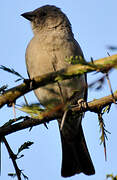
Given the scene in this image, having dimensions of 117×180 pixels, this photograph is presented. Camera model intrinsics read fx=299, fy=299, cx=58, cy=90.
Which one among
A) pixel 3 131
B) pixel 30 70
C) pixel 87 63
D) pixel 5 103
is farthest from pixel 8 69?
pixel 30 70

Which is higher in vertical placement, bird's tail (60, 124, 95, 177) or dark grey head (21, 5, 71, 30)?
dark grey head (21, 5, 71, 30)

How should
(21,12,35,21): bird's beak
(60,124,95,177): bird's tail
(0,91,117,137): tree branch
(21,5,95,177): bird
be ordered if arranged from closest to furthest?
(0,91,117,137): tree branch, (21,5,95,177): bird, (60,124,95,177): bird's tail, (21,12,35,21): bird's beak

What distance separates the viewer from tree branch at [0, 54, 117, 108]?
1.51 meters

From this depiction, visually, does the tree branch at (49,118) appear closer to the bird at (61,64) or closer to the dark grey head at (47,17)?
the bird at (61,64)

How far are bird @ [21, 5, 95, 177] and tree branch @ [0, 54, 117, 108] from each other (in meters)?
2.28

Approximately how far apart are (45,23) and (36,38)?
19.8 inches

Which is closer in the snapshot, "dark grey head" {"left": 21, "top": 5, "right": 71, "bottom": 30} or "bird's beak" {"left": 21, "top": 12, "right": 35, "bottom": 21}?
"dark grey head" {"left": 21, "top": 5, "right": 71, "bottom": 30}

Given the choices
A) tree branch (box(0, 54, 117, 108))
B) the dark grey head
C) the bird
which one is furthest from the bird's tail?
tree branch (box(0, 54, 117, 108))

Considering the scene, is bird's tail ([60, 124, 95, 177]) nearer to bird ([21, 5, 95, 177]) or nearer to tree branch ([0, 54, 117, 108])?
bird ([21, 5, 95, 177])

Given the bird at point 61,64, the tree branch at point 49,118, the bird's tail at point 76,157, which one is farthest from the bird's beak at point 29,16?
the tree branch at point 49,118

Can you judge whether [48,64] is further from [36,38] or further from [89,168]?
[89,168]

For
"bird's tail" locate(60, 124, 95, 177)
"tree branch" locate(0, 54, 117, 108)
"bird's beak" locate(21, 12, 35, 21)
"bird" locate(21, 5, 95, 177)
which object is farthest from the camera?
"bird's beak" locate(21, 12, 35, 21)

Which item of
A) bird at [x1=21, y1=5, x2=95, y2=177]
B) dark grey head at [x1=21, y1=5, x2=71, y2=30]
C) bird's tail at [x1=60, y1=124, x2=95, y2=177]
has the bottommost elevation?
bird's tail at [x1=60, y1=124, x2=95, y2=177]

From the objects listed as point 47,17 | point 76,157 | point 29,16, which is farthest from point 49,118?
point 29,16
